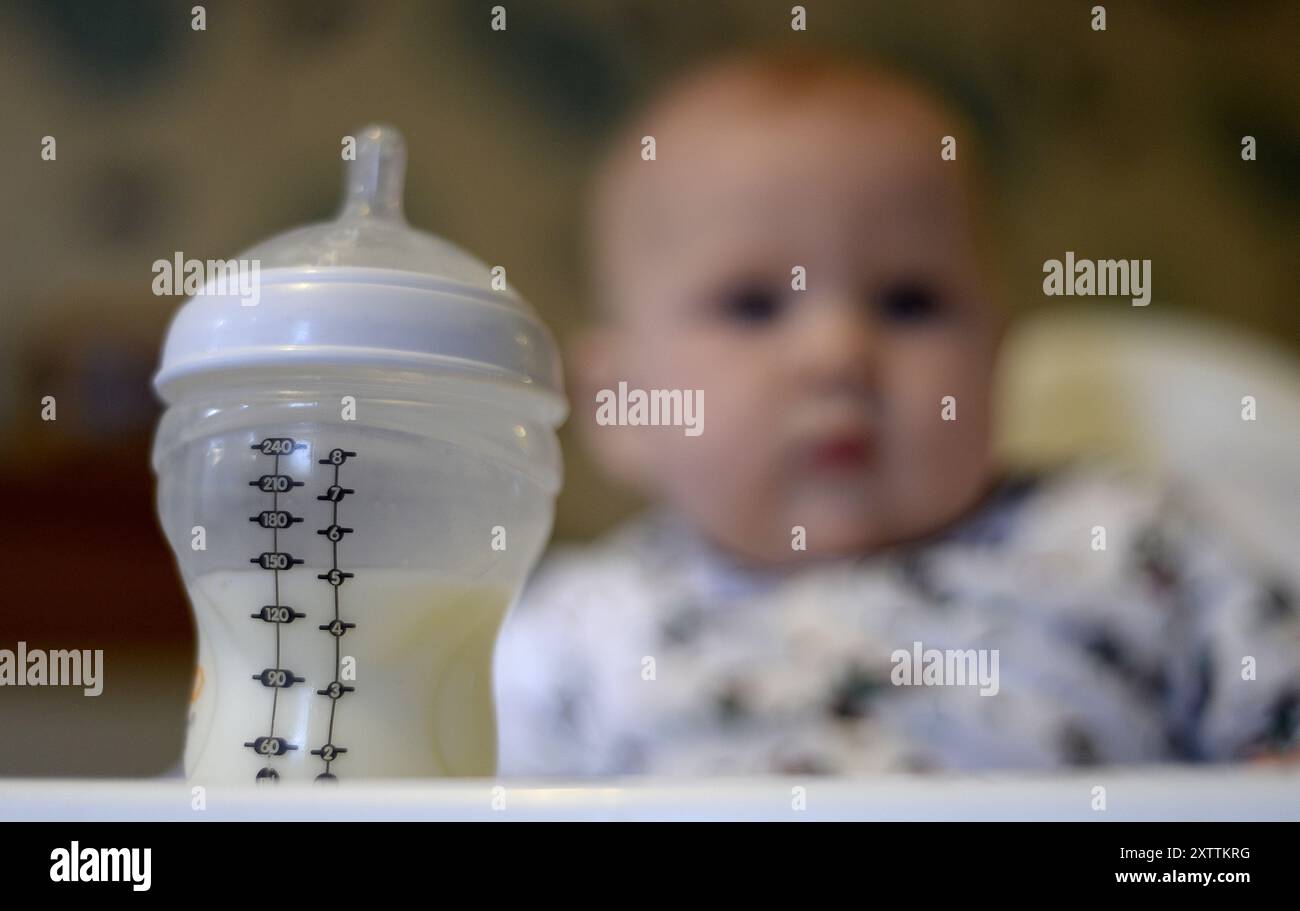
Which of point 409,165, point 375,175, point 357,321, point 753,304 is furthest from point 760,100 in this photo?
point 357,321

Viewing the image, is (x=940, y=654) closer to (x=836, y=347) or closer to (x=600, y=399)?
(x=836, y=347)

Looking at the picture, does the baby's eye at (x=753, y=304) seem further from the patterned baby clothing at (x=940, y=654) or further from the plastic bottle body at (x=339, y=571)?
the plastic bottle body at (x=339, y=571)

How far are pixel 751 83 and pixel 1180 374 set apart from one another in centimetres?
47

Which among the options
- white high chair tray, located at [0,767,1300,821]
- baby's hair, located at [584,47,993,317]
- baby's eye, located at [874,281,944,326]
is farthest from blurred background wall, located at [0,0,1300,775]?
white high chair tray, located at [0,767,1300,821]

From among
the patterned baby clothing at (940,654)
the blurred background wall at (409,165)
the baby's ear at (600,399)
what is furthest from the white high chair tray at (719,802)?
the baby's ear at (600,399)

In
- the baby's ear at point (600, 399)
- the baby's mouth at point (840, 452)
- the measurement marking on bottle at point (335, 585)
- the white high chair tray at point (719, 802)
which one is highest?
the baby's ear at point (600, 399)

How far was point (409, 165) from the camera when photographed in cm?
100

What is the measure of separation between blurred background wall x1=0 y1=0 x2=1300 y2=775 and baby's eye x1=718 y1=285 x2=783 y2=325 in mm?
153

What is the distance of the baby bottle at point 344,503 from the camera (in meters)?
0.39

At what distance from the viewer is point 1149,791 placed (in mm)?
279

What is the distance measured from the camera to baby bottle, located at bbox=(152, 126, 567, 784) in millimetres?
386

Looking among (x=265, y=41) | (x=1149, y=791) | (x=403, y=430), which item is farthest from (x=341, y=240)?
(x=265, y=41)
